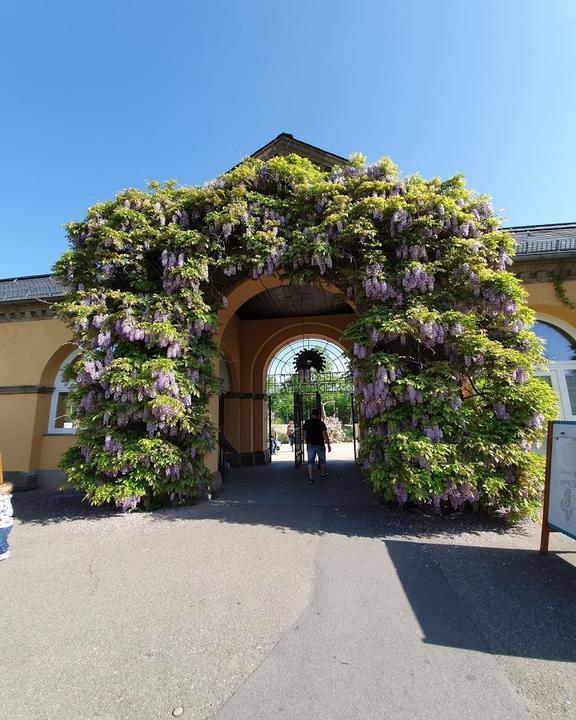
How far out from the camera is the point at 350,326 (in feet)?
20.1

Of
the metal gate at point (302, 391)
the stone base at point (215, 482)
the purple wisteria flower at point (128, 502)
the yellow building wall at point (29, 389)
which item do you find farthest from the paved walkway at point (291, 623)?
the yellow building wall at point (29, 389)

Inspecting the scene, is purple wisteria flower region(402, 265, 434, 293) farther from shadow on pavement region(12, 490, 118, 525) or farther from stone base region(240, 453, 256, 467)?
stone base region(240, 453, 256, 467)

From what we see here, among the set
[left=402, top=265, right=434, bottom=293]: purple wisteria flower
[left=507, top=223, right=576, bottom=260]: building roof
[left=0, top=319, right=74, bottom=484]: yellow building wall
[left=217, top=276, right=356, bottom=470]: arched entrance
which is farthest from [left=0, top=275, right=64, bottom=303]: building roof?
[left=507, top=223, right=576, bottom=260]: building roof

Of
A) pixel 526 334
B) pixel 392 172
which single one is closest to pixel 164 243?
pixel 392 172

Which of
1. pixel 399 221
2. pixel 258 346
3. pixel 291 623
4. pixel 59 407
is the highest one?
pixel 399 221

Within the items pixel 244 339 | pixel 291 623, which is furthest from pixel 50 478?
pixel 291 623

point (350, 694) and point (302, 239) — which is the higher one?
point (302, 239)

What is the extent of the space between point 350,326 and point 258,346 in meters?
7.67

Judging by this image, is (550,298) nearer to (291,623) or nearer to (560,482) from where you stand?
(560,482)

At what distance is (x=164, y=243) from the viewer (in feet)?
22.7

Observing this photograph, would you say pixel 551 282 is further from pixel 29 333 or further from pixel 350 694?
pixel 29 333

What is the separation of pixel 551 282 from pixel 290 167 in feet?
19.6

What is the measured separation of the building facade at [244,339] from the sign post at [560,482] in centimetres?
340

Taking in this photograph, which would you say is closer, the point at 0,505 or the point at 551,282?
the point at 0,505
